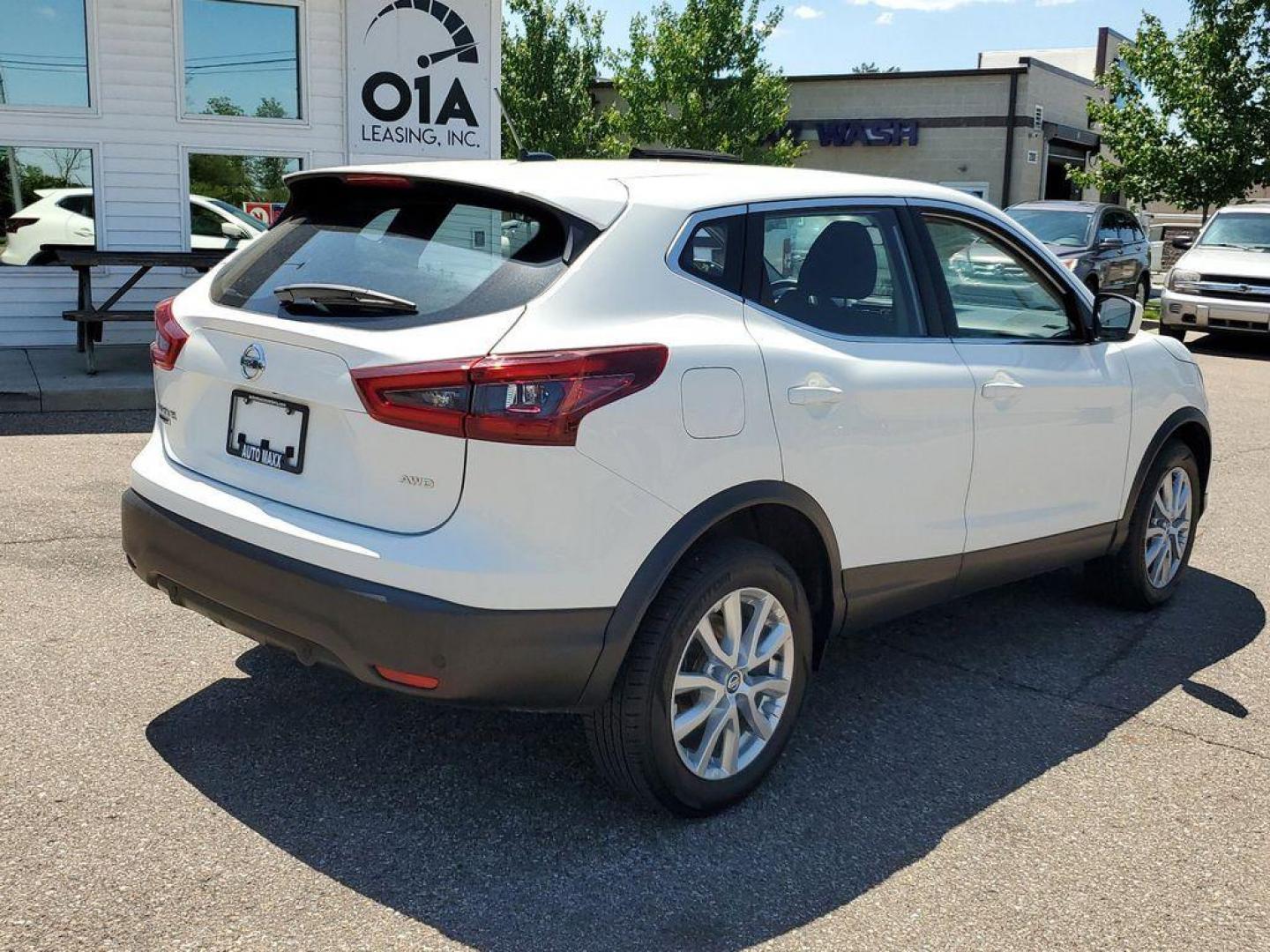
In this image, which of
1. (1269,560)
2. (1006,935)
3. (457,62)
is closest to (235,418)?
(1006,935)

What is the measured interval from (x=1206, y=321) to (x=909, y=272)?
13.4 meters

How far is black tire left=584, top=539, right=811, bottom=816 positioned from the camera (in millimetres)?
3277

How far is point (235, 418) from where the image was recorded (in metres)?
3.50

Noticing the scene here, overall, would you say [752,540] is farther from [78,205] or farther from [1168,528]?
[78,205]

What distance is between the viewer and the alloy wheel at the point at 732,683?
3434 millimetres

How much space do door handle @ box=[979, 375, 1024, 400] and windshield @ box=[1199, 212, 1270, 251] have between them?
46.1 ft

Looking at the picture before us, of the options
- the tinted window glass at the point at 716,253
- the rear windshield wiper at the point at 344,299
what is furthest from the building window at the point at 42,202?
the tinted window glass at the point at 716,253

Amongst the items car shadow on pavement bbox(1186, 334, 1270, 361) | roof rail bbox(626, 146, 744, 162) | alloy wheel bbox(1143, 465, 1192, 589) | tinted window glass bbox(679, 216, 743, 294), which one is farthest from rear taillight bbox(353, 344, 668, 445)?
car shadow on pavement bbox(1186, 334, 1270, 361)

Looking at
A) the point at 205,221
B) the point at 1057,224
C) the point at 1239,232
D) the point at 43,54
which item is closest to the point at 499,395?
the point at 205,221

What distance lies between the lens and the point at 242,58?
12312 mm

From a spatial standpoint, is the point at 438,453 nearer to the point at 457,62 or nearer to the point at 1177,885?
the point at 1177,885

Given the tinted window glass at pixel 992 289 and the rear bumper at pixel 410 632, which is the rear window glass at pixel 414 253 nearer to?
the rear bumper at pixel 410 632

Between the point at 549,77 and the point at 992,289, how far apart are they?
90.1 ft

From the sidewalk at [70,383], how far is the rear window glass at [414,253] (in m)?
5.91
